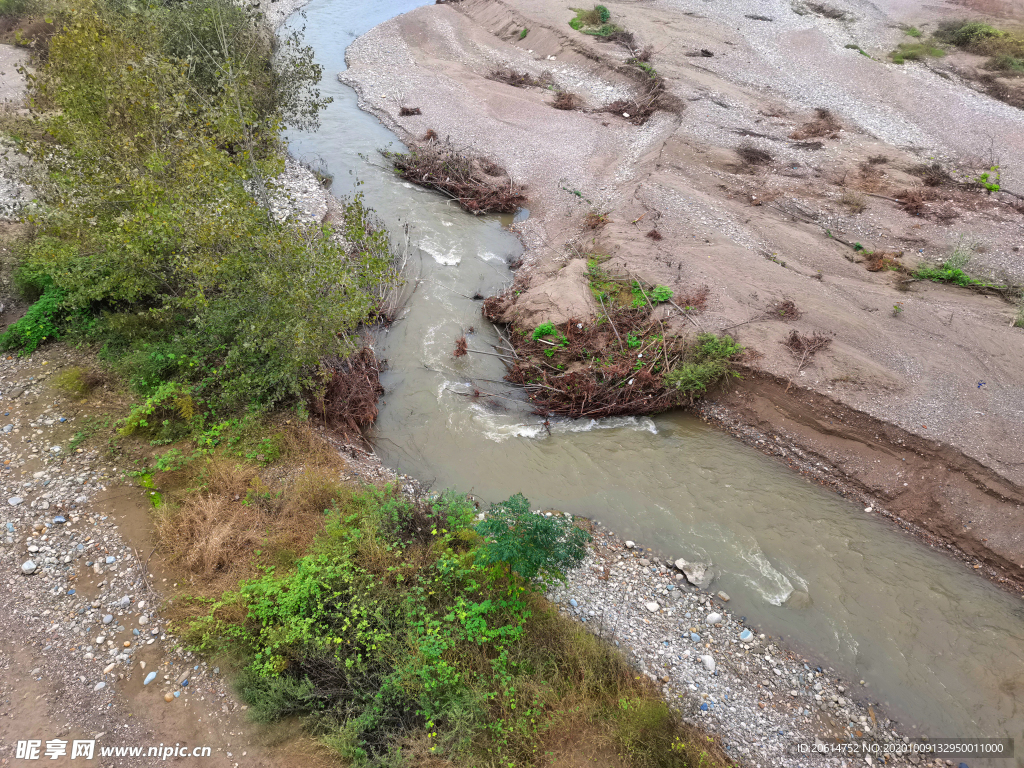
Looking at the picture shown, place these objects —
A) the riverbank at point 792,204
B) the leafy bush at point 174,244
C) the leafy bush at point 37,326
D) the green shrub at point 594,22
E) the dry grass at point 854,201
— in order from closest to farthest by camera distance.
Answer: the leafy bush at point 174,244
the riverbank at point 792,204
the leafy bush at point 37,326
the dry grass at point 854,201
the green shrub at point 594,22

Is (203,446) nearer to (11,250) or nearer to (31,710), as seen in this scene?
(31,710)

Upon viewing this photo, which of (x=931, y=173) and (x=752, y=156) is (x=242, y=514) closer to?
(x=752, y=156)

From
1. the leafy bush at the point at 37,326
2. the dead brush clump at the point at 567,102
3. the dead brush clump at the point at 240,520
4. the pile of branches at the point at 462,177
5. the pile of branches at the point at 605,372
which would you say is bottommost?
the dead brush clump at the point at 240,520

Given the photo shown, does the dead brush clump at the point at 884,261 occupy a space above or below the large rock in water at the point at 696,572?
above

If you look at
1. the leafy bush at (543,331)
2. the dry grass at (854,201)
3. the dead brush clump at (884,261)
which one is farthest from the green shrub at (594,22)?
the leafy bush at (543,331)

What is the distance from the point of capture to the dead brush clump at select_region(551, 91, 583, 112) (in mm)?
25469

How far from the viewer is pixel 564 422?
12594 mm

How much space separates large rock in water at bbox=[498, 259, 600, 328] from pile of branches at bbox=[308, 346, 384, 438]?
14.3ft

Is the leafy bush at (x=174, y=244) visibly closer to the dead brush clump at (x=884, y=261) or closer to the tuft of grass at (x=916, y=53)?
the dead brush clump at (x=884, y=261)

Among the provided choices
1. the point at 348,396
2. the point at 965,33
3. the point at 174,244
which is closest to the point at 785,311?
the point at 348,396

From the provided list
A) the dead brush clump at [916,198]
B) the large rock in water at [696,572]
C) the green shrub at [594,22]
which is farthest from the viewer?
the green shrub at [594,22]

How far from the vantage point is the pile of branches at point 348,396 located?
11.6 metres

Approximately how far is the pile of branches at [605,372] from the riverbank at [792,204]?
1049 mm

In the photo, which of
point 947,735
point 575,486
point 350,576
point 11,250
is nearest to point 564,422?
point 575,486
